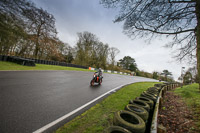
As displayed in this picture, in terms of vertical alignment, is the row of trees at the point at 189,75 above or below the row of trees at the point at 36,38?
below

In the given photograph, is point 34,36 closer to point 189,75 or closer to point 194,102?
point 194,102

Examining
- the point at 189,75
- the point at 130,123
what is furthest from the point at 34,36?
the point at 189,75

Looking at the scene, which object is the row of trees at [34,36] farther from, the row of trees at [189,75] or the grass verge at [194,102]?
the row of trees at [189,75]

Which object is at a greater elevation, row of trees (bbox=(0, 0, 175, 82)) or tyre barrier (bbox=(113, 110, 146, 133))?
row of trees (bbox=(0, 0, 175, 82))

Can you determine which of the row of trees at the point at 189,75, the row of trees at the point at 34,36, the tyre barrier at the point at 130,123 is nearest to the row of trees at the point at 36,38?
the row of trees at the point at 34,36

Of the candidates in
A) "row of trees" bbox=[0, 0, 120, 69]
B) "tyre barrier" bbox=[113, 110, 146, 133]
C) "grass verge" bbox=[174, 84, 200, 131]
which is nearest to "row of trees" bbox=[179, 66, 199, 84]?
"grass verge" bbox=[174, 84, 200, 131]

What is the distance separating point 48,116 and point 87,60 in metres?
29.9

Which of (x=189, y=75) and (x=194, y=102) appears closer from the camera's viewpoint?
(x=194, y=102)

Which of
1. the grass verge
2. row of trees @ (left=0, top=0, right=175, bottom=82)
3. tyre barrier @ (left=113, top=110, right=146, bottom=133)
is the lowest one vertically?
the grass verge

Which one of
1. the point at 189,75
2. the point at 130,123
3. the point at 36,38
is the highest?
the point at 36,38

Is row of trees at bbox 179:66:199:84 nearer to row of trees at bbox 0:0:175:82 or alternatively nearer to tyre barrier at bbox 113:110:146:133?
tyre barrier at bbox 113:110:146:133

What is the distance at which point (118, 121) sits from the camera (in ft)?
5.59

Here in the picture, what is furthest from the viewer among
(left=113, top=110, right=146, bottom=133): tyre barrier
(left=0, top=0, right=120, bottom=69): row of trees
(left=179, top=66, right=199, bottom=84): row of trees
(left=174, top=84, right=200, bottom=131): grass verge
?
(left=179, top=66, right=199, bottom=84): row of trees

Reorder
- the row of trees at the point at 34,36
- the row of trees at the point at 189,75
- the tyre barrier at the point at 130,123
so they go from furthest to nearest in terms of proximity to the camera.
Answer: the row of trees at the point at 189,75, the row of trees at the point at 34,36, the tyre barrier at the point at 130,123
